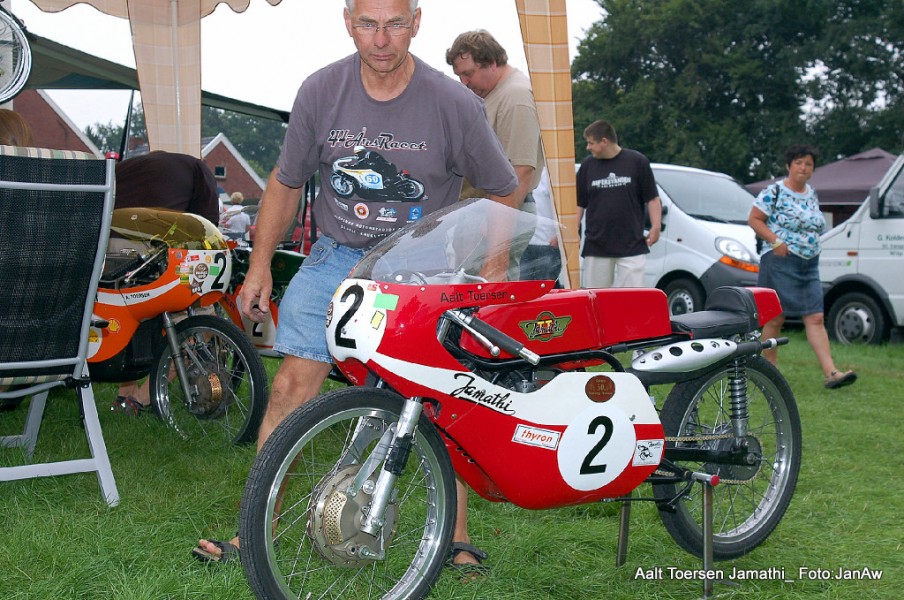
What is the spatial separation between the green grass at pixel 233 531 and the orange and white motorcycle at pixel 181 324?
237mm

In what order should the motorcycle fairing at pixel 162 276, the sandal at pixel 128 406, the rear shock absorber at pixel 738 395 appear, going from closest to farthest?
the rear shock absorber at pixel 738 395 → the motorcycle fairing at pixel 162 276 → the sandal at pixel 128 406

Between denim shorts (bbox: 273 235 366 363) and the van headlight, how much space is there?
8195 mm

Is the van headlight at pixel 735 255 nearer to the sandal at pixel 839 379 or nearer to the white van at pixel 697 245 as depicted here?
the white van at pixel 697 245

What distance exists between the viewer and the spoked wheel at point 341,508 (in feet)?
8.84

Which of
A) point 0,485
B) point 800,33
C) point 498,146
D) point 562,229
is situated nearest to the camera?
point 562,229

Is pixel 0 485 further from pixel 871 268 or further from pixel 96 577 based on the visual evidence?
pixel 871 268

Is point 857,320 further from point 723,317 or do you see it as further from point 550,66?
point 723,317

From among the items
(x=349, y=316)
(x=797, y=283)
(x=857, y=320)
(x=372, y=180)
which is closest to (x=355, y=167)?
(x=372, y=180)

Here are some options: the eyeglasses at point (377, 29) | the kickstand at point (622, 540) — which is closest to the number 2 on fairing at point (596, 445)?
the kickstand at point (622, 540)

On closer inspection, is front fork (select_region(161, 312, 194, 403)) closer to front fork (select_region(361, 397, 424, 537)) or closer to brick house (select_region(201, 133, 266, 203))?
front fork (select_region(361, 397, 424, 537))

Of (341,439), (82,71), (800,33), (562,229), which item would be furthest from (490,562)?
(800,33)

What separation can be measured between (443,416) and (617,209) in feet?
20.2

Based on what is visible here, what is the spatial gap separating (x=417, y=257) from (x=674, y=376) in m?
1.04

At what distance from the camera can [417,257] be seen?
9.59 feet
